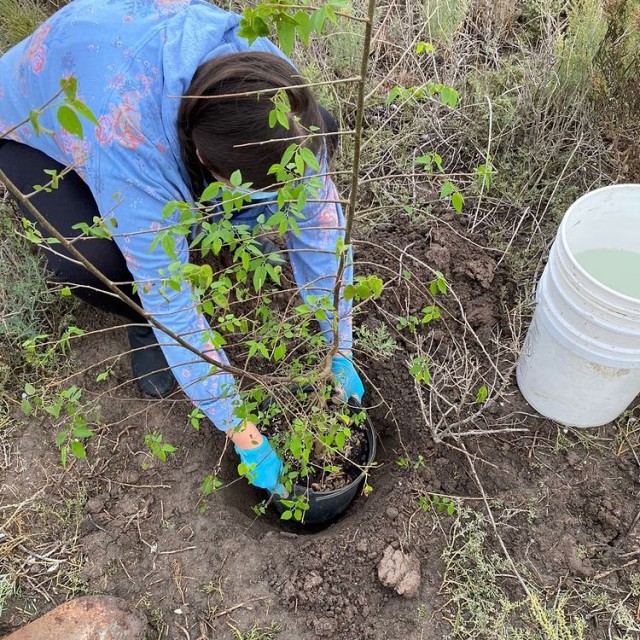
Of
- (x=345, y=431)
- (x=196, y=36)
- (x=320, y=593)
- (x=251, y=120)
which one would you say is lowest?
(x=320, y=593)

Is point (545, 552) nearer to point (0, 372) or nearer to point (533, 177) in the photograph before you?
point (533, 177)

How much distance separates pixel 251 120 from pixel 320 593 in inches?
50.1

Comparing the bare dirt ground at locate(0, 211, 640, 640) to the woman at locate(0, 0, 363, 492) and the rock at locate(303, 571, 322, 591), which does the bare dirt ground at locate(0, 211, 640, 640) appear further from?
the woman at locate(0, 0, 363, 492)

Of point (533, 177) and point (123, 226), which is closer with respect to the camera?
point (123, 226)

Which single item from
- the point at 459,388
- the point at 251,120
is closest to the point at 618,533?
the point at 459,388

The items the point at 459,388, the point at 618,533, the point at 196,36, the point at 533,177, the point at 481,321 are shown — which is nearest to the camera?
the point at 196,36

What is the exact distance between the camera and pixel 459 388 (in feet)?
6.73

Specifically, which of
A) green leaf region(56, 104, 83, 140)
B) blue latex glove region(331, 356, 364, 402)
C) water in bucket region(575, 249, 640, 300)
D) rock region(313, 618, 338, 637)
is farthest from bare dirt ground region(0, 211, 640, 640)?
green leaf region(56, 104, 83, 140)

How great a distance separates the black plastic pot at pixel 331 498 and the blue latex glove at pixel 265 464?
0.20 ft

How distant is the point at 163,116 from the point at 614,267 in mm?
1453

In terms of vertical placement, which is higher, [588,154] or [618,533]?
[588,154]

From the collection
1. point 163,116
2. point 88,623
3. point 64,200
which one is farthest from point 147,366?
point 163,116

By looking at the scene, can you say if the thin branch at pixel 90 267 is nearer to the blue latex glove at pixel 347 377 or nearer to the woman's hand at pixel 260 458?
the woman's hand at pixel 260 458

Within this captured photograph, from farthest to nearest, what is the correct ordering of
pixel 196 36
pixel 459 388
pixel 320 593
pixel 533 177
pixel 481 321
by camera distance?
pixel 533 177, pixel 481 321, pixel 459 388, pixel 320 593, pixel 196 36
